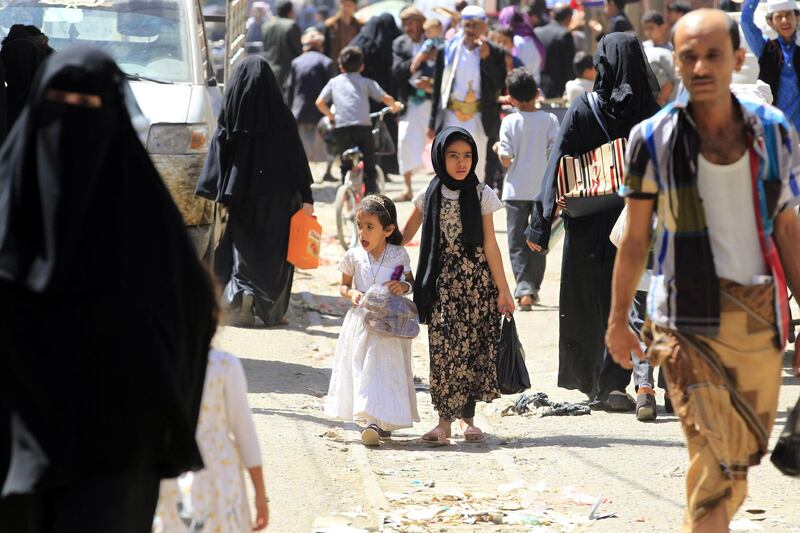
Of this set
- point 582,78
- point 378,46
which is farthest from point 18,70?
point 378,46

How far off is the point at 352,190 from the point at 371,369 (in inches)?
308

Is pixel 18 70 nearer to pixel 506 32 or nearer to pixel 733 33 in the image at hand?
pixel 733 33

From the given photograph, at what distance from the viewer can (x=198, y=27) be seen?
11445 mm

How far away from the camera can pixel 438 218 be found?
780 cm

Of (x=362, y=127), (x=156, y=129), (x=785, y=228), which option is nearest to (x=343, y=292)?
(x=156, y=129)

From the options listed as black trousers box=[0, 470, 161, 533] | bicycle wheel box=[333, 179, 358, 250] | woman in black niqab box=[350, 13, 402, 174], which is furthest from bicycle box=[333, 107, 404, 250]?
black trousers box=[0, 470, 161, 533]

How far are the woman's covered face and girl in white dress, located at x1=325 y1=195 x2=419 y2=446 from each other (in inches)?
14.0

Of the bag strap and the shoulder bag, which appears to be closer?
the shoulder bag

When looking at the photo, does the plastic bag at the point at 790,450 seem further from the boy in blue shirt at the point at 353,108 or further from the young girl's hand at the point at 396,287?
the boy in blue shirt at the point at 353,108

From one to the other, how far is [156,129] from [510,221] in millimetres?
3468

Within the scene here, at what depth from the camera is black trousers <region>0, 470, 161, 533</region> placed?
3564 millimetres

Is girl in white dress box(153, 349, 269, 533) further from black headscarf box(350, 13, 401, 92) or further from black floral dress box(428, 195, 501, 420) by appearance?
black headscarf box(350, 13, 401, 92)

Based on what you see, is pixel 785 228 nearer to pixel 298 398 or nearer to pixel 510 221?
pixel 298 398

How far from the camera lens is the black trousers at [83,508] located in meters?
3.56
